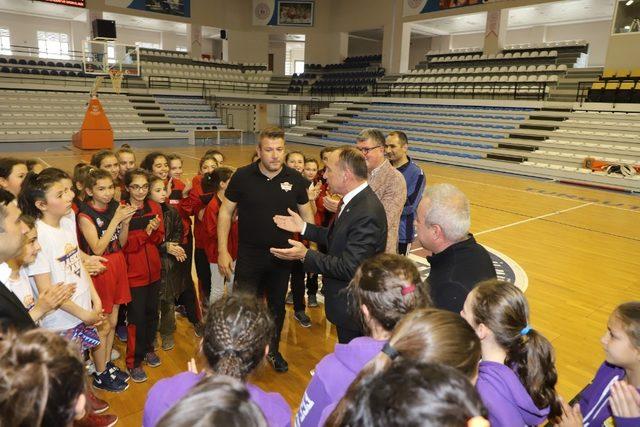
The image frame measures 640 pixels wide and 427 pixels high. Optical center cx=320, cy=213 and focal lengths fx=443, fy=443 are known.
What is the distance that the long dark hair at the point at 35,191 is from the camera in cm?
255

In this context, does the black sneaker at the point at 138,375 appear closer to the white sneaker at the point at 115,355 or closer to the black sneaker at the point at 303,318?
the white sneaker at the point at 115,355

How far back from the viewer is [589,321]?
4.30 m

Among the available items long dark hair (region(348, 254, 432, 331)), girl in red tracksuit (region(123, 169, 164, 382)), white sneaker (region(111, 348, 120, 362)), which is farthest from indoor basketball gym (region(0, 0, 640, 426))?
long dark hair (region(348, 254, 432, 331))

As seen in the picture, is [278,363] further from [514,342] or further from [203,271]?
[514,342]

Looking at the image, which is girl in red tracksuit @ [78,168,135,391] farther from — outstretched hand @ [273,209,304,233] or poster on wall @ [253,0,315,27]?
poster on wall @ [253,0,315,27]

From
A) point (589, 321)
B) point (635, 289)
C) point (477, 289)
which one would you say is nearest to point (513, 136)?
point (635, 289)

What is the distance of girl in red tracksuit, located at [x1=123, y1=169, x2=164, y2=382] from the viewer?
10.2 ft

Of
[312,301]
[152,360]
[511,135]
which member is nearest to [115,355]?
[152,360]

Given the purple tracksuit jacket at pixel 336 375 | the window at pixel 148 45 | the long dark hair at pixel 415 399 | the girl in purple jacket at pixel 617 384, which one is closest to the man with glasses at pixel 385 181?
the girl in purple jacket at pixel 617 384

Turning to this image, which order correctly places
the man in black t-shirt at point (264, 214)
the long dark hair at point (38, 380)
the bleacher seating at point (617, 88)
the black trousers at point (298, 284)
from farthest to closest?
1. the bleacher seating at point (617, 88)
2. the black trousers at point (298, 284)
3. the man in black t-shirt at point (264, 214)
4. the long dark hair at point (38, 380)

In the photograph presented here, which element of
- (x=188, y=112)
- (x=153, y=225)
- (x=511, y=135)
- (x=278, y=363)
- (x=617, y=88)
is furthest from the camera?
(x=188, y=112)

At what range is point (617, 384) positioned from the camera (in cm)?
179

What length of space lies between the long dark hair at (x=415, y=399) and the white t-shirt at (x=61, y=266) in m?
2.21

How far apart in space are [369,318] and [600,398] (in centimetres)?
129
